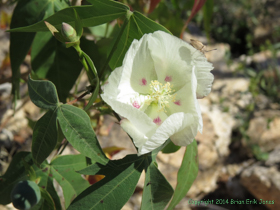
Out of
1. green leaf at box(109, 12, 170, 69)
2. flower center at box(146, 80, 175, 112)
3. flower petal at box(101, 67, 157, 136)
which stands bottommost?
flower center at box(146, 80, 175, 112)

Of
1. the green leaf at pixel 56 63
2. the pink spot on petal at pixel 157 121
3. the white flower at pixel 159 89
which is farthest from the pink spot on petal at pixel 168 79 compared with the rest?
the green leaf at pixel 56 63

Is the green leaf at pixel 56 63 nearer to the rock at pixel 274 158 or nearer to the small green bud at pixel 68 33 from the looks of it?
the small green bud at pixel 68 33

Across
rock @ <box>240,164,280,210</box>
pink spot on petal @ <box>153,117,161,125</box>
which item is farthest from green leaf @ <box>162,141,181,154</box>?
rock @ <box>240,164,280,210</box>

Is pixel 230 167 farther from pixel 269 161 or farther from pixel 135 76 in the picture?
pixel 135 76

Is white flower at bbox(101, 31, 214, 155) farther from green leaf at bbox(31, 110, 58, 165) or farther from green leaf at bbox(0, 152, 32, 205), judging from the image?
green leaf at bbox(0, 152, 32, 205)

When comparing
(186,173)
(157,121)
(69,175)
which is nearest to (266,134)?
(186,173)

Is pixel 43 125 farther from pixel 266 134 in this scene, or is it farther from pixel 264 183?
pixel 266 134

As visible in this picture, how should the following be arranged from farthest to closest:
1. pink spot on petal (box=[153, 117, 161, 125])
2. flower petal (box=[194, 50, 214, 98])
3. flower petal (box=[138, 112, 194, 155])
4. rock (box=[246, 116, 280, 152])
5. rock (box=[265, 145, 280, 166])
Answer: rock (box=[246, 116, 280, 152])
rock (box=[265, 145, 280, 166])
pink spot on petal (box=[153, 117, 161, 125])
flower petal (box=[194, 50, 214, 98])
flower petal (box=[138, 112, 194, 155])

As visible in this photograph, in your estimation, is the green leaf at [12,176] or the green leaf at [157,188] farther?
the green leaf at [12,176]
